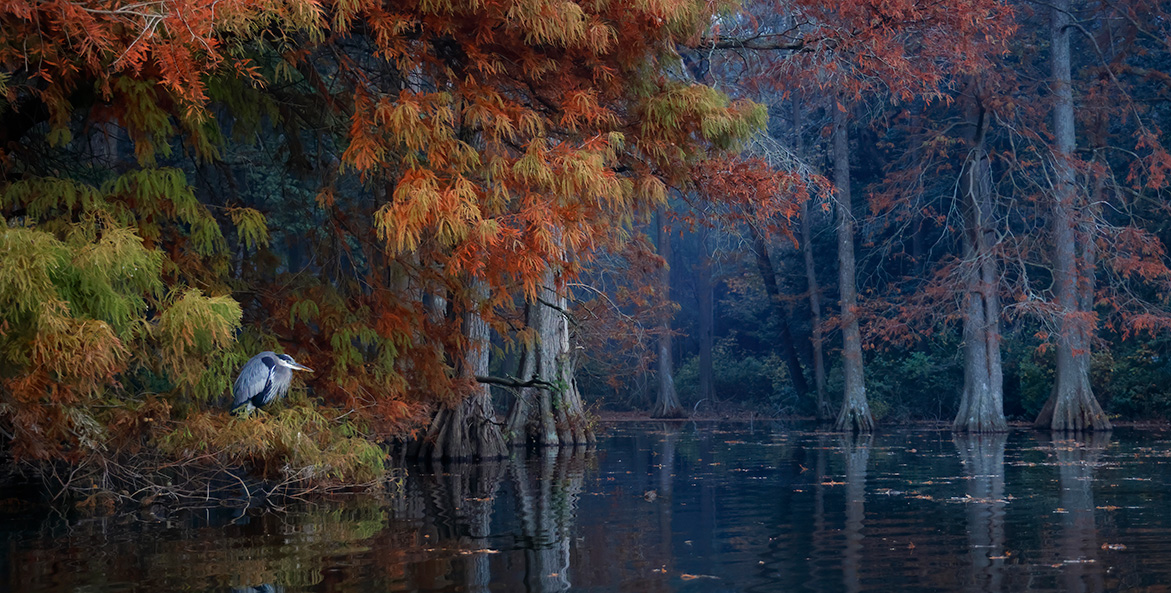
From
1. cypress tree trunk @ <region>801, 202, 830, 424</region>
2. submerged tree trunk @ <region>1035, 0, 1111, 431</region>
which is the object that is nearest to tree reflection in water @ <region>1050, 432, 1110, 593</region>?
submerged tree trunk @ <region>1035, 0, 1111, 431</region>

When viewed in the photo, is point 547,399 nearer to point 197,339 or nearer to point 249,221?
point 249,221

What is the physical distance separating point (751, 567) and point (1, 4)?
637 cm

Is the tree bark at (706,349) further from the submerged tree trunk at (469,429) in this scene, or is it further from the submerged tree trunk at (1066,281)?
the submerged tree trunk at (469,429)

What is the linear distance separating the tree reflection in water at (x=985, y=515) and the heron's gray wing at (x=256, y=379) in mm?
5645

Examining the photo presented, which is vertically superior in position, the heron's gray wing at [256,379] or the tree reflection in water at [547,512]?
the heron's gray wing at [256,379]

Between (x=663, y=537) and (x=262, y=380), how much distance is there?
3698 mm

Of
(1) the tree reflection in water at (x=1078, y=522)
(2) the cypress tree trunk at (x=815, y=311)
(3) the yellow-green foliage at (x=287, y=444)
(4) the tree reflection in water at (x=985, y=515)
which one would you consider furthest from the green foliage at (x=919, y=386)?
(3) the yellow-green foliage at (x=287, y=444)

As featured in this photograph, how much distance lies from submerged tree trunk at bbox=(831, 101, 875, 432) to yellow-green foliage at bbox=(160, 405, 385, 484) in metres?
16.3

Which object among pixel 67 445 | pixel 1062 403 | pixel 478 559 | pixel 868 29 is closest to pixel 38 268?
pixel 67 445

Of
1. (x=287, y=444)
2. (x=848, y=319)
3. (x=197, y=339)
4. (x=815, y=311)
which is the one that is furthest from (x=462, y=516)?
(x=815, y=311)

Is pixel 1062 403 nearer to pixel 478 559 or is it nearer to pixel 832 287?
pixel 832 287

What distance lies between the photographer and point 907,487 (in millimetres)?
10992

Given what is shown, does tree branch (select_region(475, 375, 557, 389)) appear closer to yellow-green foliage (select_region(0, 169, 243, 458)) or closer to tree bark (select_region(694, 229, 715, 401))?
yellow-green foliage (select_region(0, 169, 243, 458))

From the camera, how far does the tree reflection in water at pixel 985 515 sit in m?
5.95
